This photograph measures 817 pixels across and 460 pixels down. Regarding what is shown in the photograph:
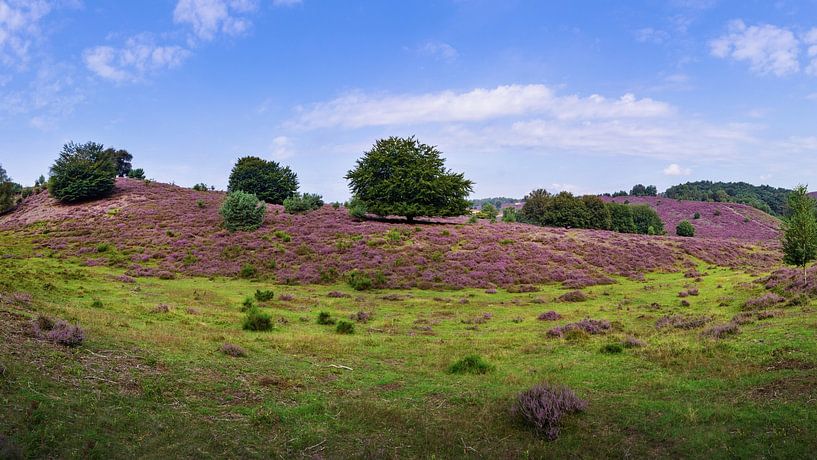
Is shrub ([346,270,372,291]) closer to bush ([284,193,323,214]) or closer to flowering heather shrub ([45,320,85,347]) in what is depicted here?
flowering heather shrub ([45,320,85,347])

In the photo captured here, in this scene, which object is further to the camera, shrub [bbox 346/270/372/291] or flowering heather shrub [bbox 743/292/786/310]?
shrub [bbox 346/270/372/291]

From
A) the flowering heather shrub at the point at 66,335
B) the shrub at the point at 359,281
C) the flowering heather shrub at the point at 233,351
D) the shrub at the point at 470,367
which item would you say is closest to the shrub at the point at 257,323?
the flowering heather shrub at the point at 233,351

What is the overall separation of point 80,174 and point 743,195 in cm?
19967

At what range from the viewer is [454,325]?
83.1 feet

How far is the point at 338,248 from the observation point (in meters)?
50.3

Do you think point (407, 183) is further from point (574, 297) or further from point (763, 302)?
point (763, 302)

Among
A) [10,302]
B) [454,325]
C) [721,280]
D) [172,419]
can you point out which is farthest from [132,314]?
[721,280]

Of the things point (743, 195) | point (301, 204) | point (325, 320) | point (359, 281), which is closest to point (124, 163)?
point (301, 204)

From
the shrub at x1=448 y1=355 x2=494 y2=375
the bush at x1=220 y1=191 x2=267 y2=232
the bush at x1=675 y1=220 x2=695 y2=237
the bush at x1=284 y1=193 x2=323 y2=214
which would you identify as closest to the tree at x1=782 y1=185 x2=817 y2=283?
the shrub at x1=448 y1=355 x2=494 y2=375

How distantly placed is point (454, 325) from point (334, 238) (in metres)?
31.8

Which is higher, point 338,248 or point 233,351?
point 338,248

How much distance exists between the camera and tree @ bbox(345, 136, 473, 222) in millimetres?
64312

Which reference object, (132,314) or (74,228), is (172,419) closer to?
(132,314)

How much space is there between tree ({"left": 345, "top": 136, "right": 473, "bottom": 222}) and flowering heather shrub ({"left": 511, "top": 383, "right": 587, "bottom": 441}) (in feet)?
175
